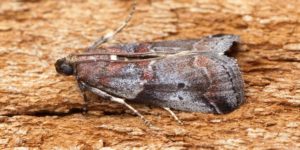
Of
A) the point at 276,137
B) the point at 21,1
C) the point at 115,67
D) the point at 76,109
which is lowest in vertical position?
the point at 276,137

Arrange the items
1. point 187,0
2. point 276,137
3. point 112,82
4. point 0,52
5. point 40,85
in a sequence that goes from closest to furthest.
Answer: point 276,137 < point 112,82 < point 40,85 < point 0,52 < point 187,0

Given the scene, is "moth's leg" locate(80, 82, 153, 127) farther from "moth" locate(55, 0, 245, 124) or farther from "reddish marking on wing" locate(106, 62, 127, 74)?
"reddish marking on wing" locate(106, 62, 127, 74)

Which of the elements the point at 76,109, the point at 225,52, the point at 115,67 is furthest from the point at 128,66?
the point at 225,52

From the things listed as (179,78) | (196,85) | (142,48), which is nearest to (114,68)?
(142,48)

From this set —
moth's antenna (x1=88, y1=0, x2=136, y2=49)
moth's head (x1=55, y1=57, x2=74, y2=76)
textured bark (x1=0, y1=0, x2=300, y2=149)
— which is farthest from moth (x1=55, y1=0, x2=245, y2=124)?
moth's antenna (x1=88, y1=0, x2=136, y2=49)

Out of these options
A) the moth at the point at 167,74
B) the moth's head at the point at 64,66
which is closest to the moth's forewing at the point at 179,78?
the moth at the point at 167,74

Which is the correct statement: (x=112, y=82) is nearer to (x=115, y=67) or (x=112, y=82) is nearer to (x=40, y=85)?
(x=115, y=67)
